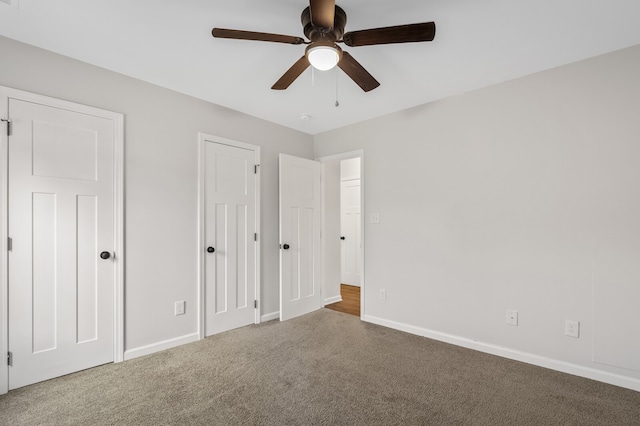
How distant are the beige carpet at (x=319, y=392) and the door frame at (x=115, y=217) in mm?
261

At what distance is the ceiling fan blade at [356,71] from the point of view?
6.13ft

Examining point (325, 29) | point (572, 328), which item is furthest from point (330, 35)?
point (572, 328)

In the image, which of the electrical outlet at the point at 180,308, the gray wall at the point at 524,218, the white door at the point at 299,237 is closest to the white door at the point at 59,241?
the electrical outlet at the point at 180,308

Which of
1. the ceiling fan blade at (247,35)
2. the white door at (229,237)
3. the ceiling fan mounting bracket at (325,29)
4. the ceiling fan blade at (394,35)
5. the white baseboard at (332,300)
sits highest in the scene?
the ceiling fan mounting bracket at (325,29)

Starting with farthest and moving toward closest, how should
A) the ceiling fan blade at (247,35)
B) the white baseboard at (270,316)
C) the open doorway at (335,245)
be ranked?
the open doorway at (335,245) < the white baseboard at (270,316) < the ceiling fan blade at (247,35)

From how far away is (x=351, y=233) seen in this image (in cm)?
570

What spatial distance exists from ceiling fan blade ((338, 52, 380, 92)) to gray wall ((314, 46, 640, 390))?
1339mm

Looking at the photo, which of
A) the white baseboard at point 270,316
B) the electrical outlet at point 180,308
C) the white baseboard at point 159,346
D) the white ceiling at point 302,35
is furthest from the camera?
the white baseboard at point 270,316

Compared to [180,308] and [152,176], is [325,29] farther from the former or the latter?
[180,308]

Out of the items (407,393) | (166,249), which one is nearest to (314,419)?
(407,393)

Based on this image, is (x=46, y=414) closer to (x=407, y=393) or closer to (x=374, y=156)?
(x=407, y=393)

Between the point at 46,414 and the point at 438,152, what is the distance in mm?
3678

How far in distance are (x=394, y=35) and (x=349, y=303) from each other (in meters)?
3.64

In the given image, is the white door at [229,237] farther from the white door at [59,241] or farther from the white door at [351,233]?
the white door at [351,233]
